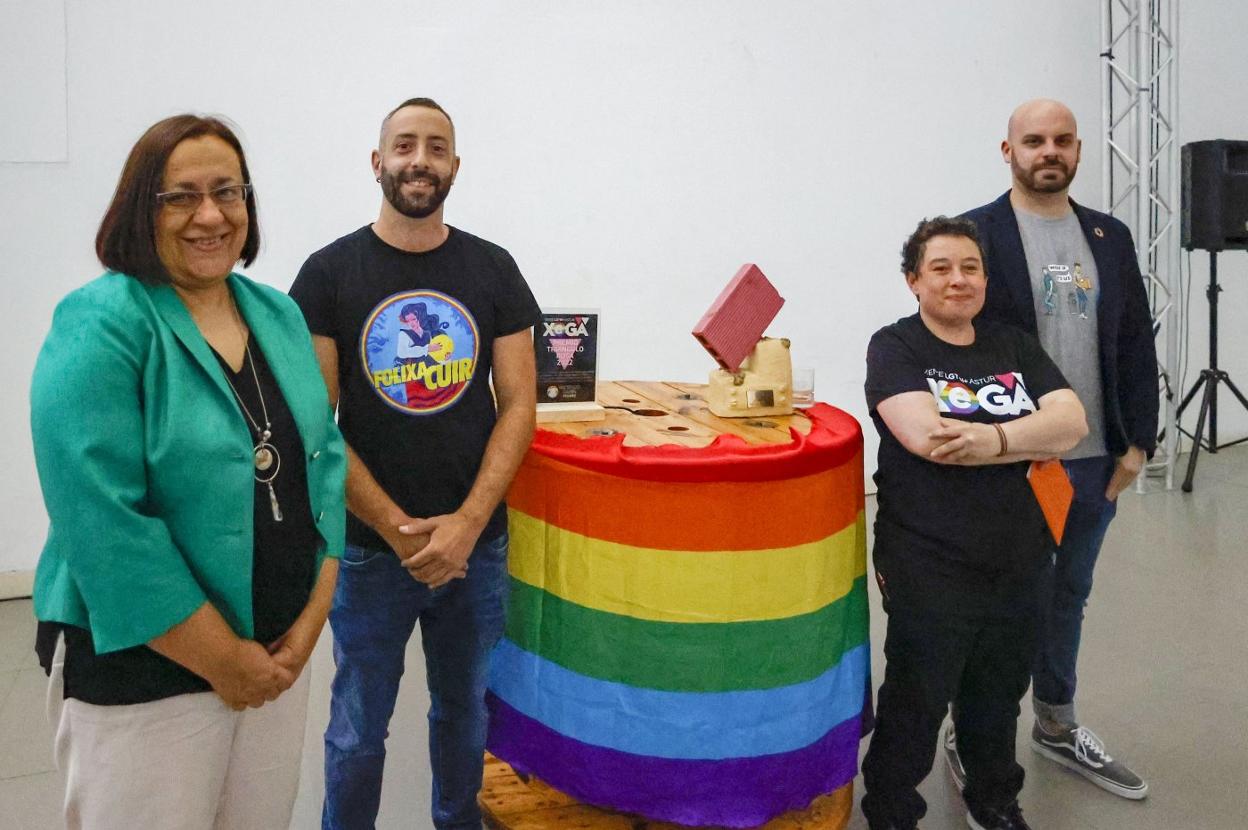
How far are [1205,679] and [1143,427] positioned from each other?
46.3 inches

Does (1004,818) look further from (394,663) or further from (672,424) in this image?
(394,663)

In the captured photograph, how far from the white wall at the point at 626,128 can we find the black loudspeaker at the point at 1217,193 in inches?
23.6

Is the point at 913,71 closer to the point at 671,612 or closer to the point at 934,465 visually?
the point at 934,465

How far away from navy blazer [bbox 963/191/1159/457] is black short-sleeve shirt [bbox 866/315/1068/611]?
22 centimetres

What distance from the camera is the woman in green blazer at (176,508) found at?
3.89 ft

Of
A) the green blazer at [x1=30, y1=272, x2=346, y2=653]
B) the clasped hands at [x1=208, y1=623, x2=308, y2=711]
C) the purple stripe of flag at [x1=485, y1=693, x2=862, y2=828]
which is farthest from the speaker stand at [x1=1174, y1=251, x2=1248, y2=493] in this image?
the green blazer at [x1=30, y1=272, x2=346, y2=653]

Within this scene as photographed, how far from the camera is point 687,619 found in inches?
78.6

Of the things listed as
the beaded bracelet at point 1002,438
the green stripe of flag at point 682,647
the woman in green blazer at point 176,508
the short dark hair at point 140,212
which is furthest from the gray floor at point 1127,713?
the short dark hair at point 140,212

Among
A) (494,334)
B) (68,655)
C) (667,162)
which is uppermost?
(667,162)

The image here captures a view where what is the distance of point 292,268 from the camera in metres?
3.95

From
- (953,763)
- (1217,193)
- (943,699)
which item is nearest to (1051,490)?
(943,699)

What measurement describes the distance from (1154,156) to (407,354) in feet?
16.5

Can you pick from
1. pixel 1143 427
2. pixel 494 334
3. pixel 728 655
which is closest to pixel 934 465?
pixel 728 655

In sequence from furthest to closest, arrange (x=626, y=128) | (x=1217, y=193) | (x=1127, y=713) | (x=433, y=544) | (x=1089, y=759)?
(x=1217, y=193)
(x=626, y=128)
(x=1127, y=713)
(x=1089, y=759)
(x=433, y=544)
